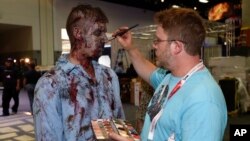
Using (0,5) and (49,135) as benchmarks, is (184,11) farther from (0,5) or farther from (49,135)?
(0,5)

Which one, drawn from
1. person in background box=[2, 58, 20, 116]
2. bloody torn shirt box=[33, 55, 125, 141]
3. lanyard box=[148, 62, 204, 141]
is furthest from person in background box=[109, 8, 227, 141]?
person in background box=[2, 58, 20, 116]

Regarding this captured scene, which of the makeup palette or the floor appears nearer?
the makeup palette

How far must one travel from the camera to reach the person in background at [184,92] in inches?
46.8

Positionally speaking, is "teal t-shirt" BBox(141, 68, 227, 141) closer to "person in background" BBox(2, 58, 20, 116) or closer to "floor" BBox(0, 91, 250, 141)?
"floor" BBox(0, 91, 250, 141)

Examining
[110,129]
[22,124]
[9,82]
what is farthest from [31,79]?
[110,129]

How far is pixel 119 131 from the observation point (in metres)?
1.32

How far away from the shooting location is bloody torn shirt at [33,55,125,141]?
147 cm

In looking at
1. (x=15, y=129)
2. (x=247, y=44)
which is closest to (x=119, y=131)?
(x=15, y=129)

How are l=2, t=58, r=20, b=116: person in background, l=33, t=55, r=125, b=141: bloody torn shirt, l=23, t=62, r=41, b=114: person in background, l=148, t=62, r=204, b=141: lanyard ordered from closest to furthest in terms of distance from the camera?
l=148, t=62, r=204, b=141: lanyard, l=33, t=55, r=125, b=141: bloody torn shirt, l=23, t=62, r=41, b=114: person in background, l=2, t=58, r=20, b=116: person in background

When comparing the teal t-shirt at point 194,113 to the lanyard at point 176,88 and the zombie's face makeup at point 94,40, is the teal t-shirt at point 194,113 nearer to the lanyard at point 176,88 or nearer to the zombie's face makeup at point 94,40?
the lanyard at point 176,88

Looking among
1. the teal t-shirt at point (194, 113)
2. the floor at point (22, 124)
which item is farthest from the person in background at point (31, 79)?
the teal t-shirt at point (194, 113)

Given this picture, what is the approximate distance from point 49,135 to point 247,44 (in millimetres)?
7101

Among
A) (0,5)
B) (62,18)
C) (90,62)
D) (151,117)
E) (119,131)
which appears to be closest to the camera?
(119,131)

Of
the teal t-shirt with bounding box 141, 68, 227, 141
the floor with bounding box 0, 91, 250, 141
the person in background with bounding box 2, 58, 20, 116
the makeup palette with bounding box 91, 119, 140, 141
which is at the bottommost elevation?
the floor with bounding box 0, 91, 250, 141
